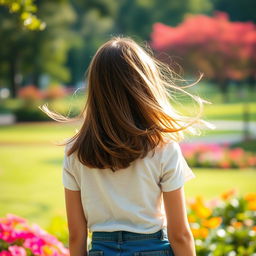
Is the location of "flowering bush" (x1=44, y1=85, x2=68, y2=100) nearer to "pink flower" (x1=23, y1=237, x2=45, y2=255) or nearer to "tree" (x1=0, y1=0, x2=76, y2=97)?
"tree" (x1=0, y1=0, x2=76, y2=97)

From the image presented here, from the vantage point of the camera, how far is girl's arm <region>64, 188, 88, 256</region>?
217 centimetres

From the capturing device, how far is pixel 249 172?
11258mm

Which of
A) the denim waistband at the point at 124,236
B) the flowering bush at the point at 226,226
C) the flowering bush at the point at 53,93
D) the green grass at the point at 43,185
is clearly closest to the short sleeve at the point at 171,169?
the denim waistband at the point at 124,236

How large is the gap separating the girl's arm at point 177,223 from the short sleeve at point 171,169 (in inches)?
0.9

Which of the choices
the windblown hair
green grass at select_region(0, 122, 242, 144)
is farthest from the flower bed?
green grass at select_region(0, 122, 242, 144)

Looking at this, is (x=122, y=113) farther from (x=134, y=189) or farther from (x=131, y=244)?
(x=131, y=244)

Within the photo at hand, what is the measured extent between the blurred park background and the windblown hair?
0.39 metres

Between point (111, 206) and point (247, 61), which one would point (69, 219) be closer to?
point (111, 206)

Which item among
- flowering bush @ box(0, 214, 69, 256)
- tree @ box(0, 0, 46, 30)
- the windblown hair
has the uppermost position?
tree @ box(0, 0, 46, 30)

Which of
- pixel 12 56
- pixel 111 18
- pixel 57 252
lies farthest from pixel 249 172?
pixel 111 18

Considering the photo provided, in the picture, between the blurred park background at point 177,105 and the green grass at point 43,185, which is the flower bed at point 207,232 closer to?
the blurred park background at point 177,105

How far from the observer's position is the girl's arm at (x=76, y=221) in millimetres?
2170

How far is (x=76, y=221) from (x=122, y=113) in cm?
46

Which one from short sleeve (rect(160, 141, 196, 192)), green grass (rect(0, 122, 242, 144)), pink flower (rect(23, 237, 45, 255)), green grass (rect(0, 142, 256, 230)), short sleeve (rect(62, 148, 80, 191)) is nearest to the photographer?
short sleeve (rect(160, 141, 196, 192))
